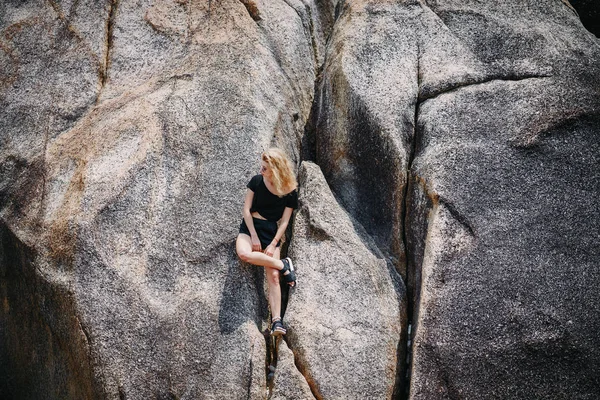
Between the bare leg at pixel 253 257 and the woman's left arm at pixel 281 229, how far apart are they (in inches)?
5.0

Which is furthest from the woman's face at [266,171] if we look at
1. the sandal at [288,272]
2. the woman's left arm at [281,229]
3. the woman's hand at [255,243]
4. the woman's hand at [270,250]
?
the sandal at [288,272]

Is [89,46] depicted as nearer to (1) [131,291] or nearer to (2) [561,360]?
(1) [131,291]

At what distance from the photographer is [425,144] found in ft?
28.9

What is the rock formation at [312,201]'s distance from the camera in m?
7.79

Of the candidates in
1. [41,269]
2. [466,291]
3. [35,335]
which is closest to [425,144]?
[466,291]

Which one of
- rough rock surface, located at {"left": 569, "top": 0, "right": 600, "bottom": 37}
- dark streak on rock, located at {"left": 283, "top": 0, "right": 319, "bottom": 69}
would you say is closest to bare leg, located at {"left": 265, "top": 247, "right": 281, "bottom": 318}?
dark streak on rock, located at {"left": 283, "top": 0, "right": 319, "bottom": 69}

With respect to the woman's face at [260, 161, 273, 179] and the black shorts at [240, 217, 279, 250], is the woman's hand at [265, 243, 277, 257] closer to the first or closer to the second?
the black shorts at [240, 217, 279, 250]

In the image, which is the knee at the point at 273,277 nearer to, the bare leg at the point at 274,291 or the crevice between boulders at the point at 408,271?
the bare leg at the point at 274,291

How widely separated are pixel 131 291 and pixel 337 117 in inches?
163

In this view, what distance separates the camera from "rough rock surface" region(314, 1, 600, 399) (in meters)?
7.56

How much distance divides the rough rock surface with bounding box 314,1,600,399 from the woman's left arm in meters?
1.26

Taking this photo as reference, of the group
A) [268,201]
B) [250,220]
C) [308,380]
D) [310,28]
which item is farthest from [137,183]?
[310,28]

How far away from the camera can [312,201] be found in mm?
9000

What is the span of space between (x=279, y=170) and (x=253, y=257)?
4.05ft
